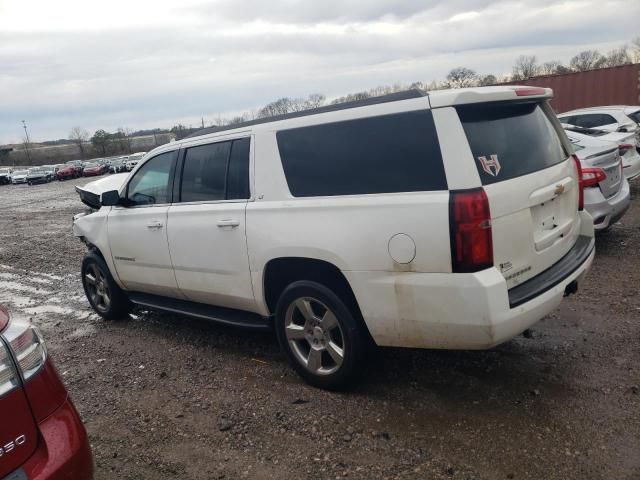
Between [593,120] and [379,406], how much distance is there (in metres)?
11.4

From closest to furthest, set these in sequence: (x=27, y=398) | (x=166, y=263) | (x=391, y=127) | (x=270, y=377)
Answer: (x=27, y=398), (x=391, y=127), (x=270, y=377), (x=166, y=263)

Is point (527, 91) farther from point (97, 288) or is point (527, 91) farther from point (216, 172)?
point (97, 288)

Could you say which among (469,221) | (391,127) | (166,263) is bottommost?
(166,263)

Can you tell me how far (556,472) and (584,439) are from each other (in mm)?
361

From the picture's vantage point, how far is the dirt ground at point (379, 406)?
9.46 feet

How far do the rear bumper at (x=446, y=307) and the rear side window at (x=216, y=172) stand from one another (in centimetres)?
128

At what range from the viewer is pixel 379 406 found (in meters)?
3.47

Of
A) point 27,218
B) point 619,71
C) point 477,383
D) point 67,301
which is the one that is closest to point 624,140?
point 477,383

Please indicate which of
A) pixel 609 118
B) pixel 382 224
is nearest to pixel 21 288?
pixel 382 224

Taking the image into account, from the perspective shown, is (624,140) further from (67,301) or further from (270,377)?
(67,301)

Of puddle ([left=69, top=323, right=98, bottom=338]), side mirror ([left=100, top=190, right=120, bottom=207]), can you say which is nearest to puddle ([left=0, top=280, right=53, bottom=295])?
puddle ([left=69, top=323, right=98, bottom=338])

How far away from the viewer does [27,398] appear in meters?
2.07

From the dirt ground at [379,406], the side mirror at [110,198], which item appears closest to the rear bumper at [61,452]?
the dirt ground at [379,406]

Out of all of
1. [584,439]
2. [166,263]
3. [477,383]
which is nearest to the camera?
[584,439]
